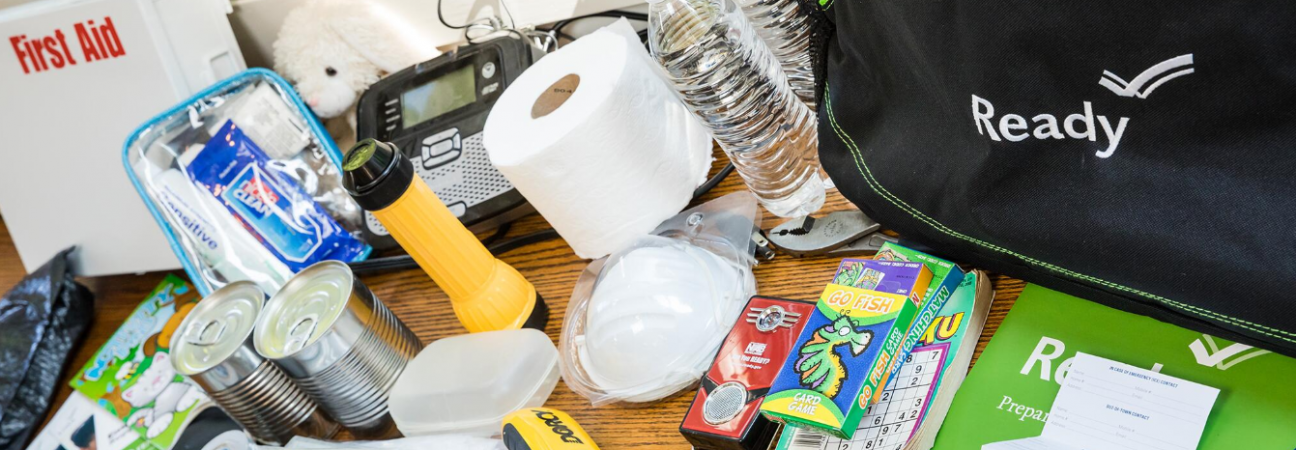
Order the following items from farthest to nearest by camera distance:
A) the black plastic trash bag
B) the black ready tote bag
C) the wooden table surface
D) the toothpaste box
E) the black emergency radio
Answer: the black plastic trash bag < the black emergency radio < the wooden table surface < the toothpaste box < the black ready tote bag

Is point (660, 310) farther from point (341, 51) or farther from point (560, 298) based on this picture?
point (341, 51)

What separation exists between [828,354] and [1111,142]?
193 mm

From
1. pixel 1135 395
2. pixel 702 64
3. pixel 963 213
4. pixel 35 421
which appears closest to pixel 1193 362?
pixel 1135 395

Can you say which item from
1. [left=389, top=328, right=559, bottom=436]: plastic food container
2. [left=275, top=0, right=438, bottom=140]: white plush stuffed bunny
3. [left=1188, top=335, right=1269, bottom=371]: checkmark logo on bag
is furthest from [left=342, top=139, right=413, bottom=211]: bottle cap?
[left=1188, top=335, right=1269, bottom=371]: checkmark logo on bag

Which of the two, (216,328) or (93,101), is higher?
(93,101)

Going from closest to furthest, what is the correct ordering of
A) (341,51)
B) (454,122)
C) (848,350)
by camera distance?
1. (848,350)
2. (454,122)
3. (341,51)

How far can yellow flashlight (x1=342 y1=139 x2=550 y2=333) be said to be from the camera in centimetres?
71

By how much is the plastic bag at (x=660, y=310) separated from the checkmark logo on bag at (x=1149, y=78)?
33 cm

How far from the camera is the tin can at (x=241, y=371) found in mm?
761

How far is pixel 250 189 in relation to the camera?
3.37 feet

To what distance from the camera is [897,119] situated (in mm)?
577

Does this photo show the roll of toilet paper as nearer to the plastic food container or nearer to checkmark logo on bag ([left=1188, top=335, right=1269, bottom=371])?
the plastic food container

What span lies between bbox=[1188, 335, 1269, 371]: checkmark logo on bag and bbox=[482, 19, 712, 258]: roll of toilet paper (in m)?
0.43

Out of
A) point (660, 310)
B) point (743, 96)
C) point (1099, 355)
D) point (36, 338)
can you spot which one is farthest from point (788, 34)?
point (36, 338)
